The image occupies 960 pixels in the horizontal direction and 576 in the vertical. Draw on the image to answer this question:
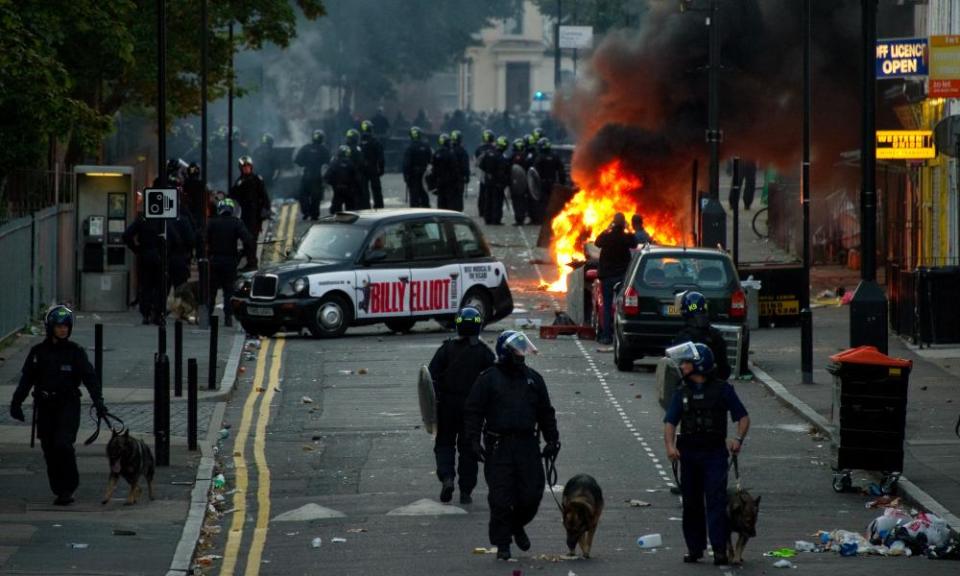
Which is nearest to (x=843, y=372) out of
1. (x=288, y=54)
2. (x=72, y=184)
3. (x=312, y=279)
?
(x=312, y=279)

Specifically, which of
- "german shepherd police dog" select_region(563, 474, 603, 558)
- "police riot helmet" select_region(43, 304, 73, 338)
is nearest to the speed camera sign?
"police riot helmet" select_region(43, 304, 73, 338)

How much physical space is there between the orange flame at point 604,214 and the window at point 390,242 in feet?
31.8

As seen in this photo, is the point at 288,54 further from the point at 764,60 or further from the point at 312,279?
the point at 312,279

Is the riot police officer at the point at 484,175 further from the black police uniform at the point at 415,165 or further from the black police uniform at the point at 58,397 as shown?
the black police uniform at the point at 58,397

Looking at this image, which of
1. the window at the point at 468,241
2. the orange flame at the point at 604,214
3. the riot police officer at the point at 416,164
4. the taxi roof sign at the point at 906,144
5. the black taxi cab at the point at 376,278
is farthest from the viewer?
the riot police officer at the point at 416,164

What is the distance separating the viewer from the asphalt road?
45.3ft

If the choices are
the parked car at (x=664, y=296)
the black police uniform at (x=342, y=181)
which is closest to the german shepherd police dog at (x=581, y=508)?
the parked car at (x=664, y=296)

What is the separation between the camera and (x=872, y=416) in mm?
16453

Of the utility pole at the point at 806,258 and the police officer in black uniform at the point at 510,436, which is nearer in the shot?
the police officer in black uniform at the point at 510,436

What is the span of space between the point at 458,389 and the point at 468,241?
1402cm

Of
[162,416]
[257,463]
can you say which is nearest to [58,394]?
[162,416]

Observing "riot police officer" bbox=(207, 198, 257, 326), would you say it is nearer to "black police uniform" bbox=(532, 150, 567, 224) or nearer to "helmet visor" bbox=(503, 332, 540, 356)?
"helmet visor" bbox=(503, 332, 540, 356)

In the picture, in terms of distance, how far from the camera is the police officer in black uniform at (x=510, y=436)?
13.6 meters

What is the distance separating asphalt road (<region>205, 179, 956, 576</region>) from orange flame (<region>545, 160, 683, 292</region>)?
1132 cm
